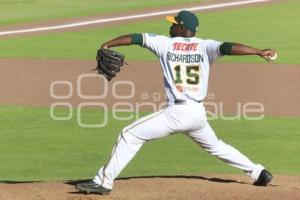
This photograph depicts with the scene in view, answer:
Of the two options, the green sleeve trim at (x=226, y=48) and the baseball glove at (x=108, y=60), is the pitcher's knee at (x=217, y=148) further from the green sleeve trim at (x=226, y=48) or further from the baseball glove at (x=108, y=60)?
the baseball glove at (x=108, y=60)

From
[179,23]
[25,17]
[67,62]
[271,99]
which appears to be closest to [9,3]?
[25,17]

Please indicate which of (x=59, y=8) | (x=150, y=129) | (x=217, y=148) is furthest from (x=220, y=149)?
(x=59, y=8)

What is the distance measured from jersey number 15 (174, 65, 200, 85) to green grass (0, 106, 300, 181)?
2.65m

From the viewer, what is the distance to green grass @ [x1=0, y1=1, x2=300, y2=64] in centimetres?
2058

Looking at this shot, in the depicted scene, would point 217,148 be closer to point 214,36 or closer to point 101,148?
point 101,148

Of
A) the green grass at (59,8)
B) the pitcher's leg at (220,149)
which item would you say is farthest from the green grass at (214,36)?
the pitcher's leg at (220,149)

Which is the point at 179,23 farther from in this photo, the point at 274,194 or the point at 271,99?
the point at 271,99

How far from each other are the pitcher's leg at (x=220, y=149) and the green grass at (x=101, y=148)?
1.98 meters

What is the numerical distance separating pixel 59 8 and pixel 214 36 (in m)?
7.69

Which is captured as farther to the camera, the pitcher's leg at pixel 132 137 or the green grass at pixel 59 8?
the green grass at pixel 59 8

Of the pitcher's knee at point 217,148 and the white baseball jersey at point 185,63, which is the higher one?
the white baseball jersey at point 185,63

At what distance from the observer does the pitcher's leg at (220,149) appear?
341 inches

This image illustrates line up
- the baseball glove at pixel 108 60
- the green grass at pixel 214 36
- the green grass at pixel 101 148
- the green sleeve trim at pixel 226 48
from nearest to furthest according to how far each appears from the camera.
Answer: the green sleeve trim at pixel 226 48, the baseball glove at pixel 108 60, the green grass at pixel 101 148, the green grass at pixel 214 36

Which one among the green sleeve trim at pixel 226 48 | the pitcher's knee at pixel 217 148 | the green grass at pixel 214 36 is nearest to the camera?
the green sleeve trim at pixel 226 48
